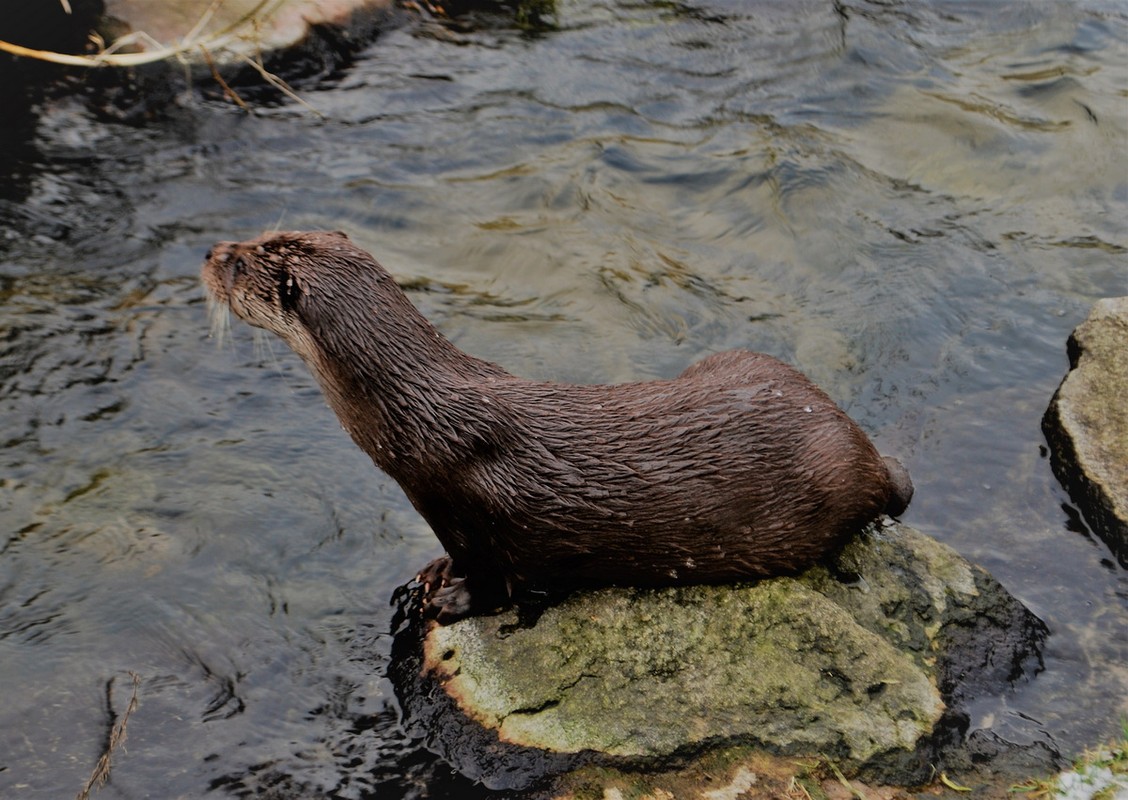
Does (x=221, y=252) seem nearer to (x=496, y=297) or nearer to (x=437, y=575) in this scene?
(x=437, y=575)

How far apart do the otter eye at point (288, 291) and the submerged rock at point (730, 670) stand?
1.19 metres

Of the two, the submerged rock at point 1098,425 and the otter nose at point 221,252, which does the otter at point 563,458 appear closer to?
the otter nose at point 221,252

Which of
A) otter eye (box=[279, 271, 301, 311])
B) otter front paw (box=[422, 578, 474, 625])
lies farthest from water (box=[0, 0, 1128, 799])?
otter eye (box=[279, 271, 301, 311])

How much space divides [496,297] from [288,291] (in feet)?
7.09

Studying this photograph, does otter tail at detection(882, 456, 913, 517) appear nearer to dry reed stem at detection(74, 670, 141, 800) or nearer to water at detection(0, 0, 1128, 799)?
water at detection(0, 0, 1128, 799)

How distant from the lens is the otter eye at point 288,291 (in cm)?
361

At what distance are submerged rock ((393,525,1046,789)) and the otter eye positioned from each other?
1188 millimetres

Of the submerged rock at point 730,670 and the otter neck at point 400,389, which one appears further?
the otter neck at point 400,389

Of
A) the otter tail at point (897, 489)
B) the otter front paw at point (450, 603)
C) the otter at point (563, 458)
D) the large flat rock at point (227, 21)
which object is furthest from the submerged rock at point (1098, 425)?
the large flat rock at point (227, 21)

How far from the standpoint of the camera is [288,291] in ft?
11.9

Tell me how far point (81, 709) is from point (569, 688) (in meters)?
1.56

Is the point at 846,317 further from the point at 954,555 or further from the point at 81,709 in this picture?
the point at 81,709

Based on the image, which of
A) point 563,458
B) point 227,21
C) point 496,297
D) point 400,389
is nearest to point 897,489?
point 563,458

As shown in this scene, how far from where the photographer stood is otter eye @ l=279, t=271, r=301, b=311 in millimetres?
3614
